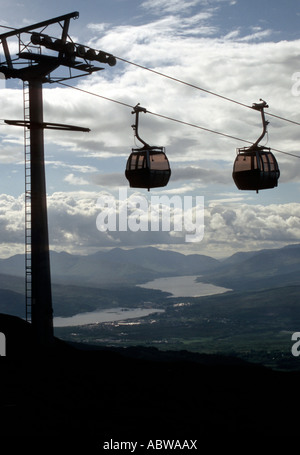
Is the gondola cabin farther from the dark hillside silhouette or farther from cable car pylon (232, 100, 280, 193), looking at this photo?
the dark hillside silhouette

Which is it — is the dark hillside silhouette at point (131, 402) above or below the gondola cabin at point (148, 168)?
below

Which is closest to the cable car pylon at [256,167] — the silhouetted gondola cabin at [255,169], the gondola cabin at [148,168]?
the silhouetted gondola cabin at [255,169]

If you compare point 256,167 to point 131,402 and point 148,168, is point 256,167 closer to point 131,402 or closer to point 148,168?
point 148,168

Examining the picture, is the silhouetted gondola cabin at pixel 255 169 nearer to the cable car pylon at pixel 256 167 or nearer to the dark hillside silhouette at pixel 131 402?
the cable car pylon at pixel 256 167

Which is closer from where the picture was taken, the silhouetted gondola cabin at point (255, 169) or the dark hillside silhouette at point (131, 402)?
the dark hillside silhouette at point (131, 402)
